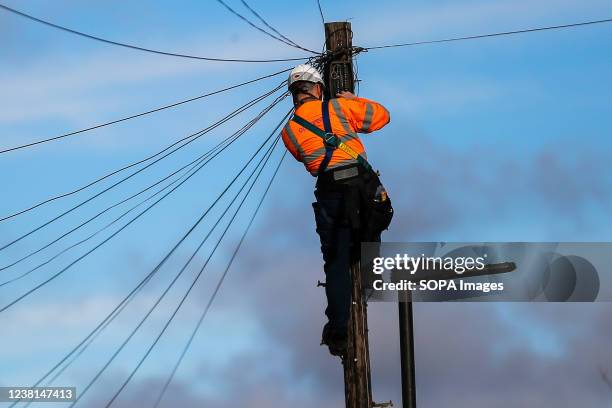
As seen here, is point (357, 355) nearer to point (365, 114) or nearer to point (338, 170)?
point (338, 170)

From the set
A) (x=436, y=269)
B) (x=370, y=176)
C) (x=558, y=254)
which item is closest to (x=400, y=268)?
(x=436, y=269)

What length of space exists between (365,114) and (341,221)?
105cm

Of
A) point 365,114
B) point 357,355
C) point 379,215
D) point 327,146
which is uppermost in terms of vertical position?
point 365,114

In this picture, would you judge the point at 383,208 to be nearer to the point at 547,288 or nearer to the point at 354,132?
the point at 354,132

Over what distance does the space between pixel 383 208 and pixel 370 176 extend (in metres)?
0.34

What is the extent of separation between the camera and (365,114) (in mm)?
12367

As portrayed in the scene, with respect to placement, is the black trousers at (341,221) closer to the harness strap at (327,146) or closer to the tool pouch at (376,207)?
the tool pouch at (376,207)

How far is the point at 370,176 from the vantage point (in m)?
12.5

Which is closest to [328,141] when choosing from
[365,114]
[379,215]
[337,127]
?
[337,127]

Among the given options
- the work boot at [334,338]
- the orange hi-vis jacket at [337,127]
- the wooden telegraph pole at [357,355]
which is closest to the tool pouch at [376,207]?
the orange hi-vis jacket at [337,127]

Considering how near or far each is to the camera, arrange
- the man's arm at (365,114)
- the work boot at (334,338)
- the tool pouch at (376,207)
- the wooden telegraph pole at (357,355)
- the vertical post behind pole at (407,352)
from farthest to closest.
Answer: the vertical post behind pole at (407,352) → the wooden telegraph pole at (357,355) → the work boot at (334,338) → the tool pouch at (376,207) → the man's arm at (365,114)

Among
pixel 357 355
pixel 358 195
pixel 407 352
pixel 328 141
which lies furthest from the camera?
pixel 407 352

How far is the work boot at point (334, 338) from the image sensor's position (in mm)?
12812

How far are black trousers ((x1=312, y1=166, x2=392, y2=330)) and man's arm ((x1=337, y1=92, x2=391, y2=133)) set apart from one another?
0.41 metres
